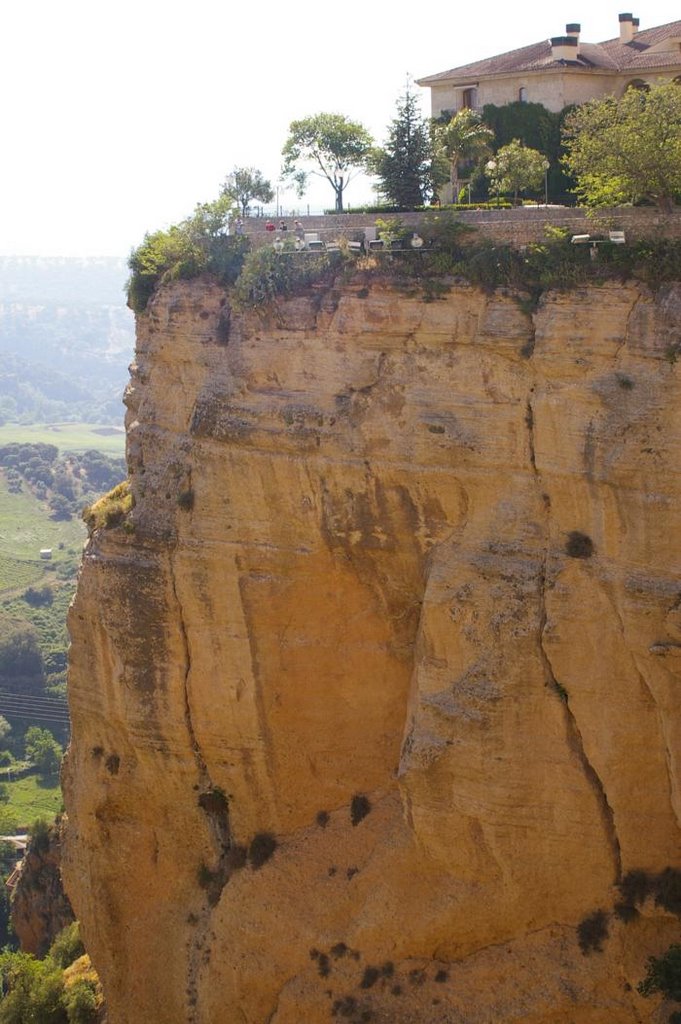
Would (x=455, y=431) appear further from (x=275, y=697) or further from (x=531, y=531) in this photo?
(x=275, y=697)

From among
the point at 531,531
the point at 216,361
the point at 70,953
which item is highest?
the point at 216,361

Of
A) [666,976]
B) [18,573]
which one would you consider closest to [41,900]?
[666,976]

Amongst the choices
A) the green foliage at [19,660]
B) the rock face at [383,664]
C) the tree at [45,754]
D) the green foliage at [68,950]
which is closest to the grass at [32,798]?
the tree at [45,754]

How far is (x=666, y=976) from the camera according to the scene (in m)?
21.7

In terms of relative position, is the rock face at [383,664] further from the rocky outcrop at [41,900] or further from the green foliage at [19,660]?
the green foliage at [19,660]

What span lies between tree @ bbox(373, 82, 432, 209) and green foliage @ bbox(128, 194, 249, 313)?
4025 mm

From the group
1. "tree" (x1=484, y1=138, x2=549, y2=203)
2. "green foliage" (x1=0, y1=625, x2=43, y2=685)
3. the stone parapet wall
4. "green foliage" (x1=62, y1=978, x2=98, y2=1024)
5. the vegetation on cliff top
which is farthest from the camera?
"green foliage" (x1=0, y1=625, x2=43, y2=685)

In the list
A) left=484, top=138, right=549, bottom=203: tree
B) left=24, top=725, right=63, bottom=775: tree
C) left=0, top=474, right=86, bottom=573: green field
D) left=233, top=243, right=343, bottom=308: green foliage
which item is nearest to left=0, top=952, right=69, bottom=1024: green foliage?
left=233, top=243, right=343, bottom=308: green foliage

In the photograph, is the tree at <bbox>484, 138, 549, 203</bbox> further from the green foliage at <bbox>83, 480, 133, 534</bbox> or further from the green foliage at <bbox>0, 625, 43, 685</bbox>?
the green foliage at <bbox>0, 625, 43, 685</bbox>

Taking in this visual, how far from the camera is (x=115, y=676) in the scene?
2767cm

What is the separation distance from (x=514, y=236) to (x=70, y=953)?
23.3 meters

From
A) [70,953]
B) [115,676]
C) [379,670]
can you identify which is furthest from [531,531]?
[70,953]

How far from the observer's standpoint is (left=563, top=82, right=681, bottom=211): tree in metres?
24.0

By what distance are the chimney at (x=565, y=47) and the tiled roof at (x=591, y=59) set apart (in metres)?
0.17
